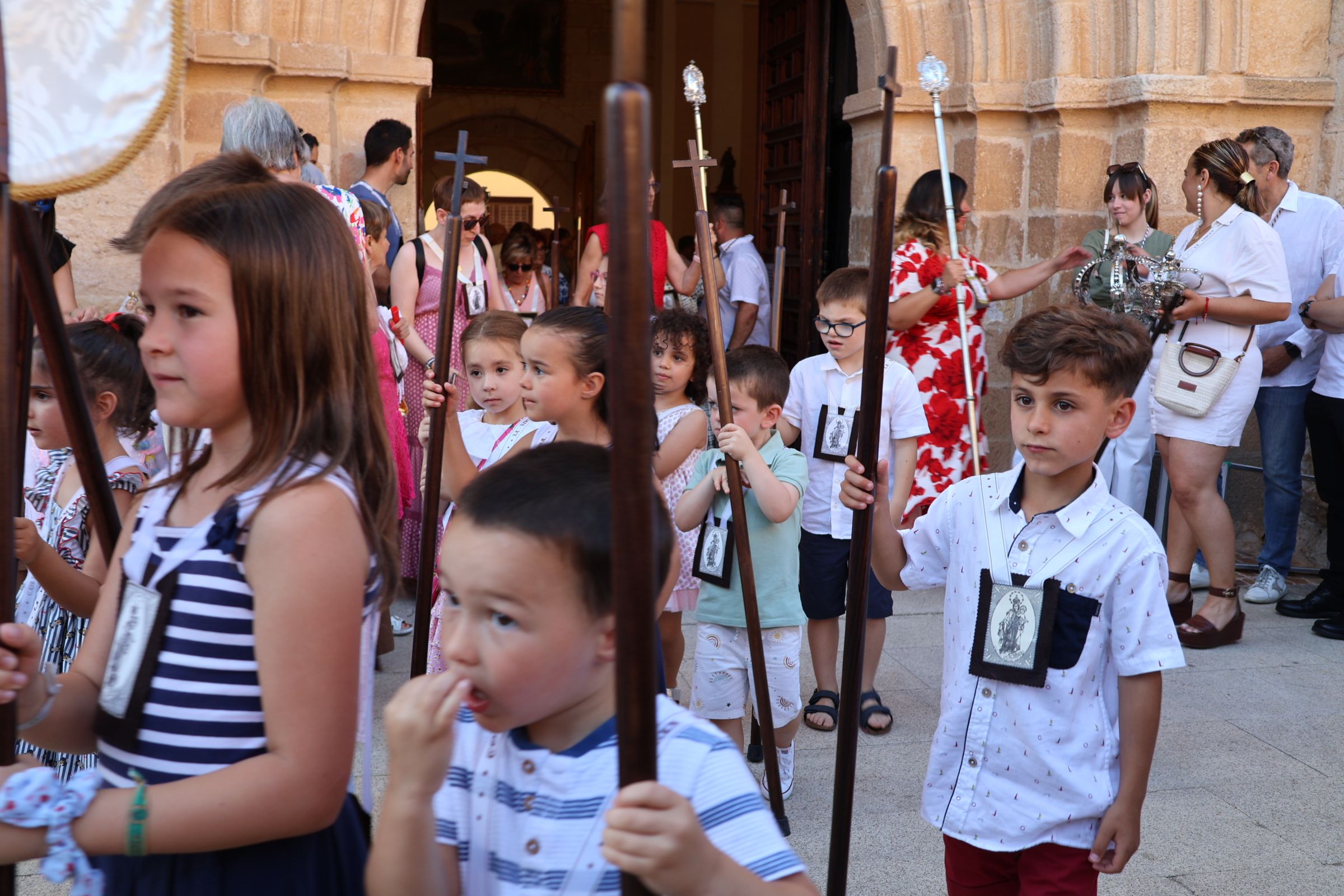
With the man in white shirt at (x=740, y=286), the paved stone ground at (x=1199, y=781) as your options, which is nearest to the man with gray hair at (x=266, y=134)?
the paved stone ground at (x=1199, y=781)

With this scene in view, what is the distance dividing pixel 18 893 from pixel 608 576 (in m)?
2.31

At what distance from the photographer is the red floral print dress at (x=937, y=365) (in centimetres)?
467

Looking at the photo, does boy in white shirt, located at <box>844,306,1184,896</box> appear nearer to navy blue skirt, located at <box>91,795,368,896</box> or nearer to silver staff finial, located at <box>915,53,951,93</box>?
→ navy blue skirt, located at <box>91,795,368,896</box>

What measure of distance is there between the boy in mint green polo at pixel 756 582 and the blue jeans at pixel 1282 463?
2986 mm

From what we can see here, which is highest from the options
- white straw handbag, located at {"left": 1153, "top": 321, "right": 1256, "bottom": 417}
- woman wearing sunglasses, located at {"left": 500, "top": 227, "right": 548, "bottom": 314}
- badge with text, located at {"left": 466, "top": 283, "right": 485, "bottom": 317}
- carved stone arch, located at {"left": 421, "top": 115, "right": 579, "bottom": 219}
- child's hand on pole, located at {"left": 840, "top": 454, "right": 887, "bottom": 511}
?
carved stone arch, located at {"left": 421, "top": 115, "right": 579, "bottom": 219}

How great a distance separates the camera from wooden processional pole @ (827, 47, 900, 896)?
1414mm

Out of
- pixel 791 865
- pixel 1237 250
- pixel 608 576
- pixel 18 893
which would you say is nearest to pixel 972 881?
pixel 791 865

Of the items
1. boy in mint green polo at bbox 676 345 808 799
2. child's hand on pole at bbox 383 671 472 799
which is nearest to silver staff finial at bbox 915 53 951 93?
boy in mint green polo at bbox 676 345 808 799

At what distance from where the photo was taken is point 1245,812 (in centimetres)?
326

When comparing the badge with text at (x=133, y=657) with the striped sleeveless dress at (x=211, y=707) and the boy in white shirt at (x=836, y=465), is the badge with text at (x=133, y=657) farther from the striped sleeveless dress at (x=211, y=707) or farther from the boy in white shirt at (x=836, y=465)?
the boy in white shirt at (x=836, y=465)

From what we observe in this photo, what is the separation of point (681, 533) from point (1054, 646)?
159cm

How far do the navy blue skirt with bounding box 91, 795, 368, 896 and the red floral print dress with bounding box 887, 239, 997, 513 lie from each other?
11.6ft

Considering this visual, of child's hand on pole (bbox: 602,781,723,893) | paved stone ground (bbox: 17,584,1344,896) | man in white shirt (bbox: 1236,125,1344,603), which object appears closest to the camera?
child's hand on pole (bbox: 602,781,723,893)

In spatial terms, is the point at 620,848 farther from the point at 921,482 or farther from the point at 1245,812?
the point at 921,482
